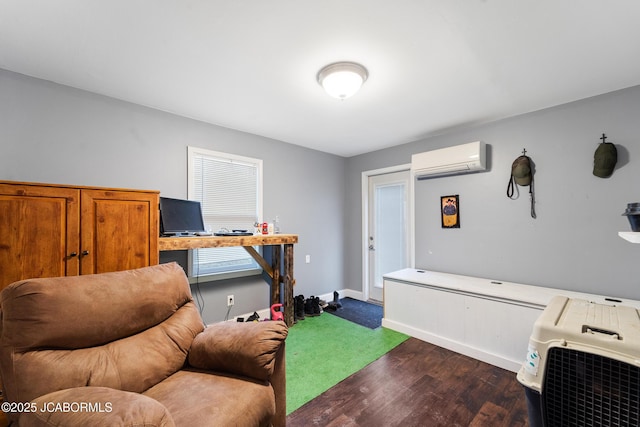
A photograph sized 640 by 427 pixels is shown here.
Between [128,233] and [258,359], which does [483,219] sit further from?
[128,233]

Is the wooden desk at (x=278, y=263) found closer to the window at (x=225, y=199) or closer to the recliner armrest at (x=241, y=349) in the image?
the window at (x=225, y=199)

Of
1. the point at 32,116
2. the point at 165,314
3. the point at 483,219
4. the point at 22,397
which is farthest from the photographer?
the point at 483,219

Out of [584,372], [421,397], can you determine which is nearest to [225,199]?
[421,397]

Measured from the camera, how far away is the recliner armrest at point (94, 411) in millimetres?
849

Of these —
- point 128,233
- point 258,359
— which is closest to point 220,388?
point 258,359

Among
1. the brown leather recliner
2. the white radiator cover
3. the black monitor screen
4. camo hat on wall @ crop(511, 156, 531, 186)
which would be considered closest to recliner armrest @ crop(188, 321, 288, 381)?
the brown leather recliner

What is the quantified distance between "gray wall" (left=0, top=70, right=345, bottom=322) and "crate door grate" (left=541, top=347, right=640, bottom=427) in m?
2.92

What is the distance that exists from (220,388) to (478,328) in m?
2.37

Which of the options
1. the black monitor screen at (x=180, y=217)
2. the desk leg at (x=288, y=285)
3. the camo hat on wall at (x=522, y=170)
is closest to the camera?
the black monitor screen at (x=180, y=217)

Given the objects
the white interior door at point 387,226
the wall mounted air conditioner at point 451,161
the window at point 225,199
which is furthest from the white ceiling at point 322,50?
the white interior door at point 387,226

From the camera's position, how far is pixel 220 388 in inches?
49.6

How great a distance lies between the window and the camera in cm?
297

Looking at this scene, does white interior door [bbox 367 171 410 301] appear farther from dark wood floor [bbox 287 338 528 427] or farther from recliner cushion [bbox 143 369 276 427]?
recliner cushion [bbox 143 369 276 427]

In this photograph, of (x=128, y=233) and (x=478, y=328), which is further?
(x=478, y=328)
